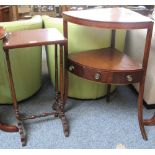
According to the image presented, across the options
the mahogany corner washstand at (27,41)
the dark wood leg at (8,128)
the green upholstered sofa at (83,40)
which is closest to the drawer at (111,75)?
the mahogany corner washstand at (27,41)

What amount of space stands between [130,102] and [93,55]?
0.65 metres

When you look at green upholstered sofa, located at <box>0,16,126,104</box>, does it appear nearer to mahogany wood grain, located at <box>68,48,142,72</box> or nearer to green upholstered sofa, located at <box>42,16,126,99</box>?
green upholstered sofa, located at <box>42,16,126,99</box>

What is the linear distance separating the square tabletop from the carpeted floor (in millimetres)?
689

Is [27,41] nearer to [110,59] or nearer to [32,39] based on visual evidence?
[32,39]

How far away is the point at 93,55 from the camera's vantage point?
1589 millimetres

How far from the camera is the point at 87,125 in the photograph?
1674mm

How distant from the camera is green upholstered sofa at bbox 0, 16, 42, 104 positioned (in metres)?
1.64

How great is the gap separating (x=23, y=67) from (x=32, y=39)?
1.63 feet

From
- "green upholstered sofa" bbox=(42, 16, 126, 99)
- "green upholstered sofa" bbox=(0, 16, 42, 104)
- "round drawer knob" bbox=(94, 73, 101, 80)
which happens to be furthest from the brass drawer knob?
"green upholstered sofa" bbox=(0, 16, 42, 104)

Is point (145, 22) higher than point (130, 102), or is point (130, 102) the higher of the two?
point (145, 22)

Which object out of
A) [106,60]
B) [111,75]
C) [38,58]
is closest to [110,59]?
[106,60]

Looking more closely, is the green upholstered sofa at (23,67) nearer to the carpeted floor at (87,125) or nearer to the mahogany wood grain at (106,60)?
the carpeted floor at (87,125)
